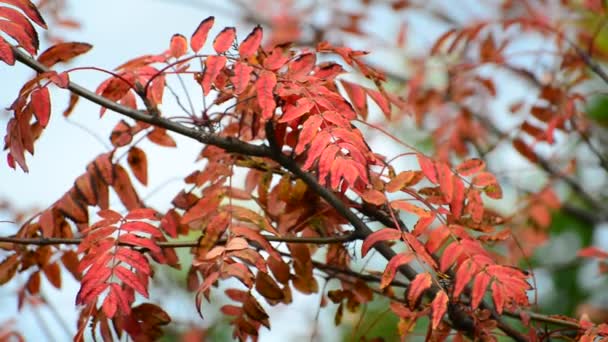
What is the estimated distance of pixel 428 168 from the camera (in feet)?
5.79

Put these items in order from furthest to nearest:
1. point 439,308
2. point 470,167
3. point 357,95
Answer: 1. point 357,95
2. point 470,167
3. point 439,308

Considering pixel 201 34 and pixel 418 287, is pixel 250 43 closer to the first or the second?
pixel 201 34

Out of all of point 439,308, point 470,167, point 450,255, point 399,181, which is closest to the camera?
point 439,308

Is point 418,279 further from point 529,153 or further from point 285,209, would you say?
point 529,153

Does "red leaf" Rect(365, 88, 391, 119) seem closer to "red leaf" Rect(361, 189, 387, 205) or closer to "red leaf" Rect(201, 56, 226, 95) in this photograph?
"red leaf" Rect(361, 189, 387, 205)

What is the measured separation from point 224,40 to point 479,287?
0.68 m

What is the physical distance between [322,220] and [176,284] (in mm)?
2516

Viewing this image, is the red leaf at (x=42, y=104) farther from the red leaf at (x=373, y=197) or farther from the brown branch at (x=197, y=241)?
the red leaf at (x=373, y=197)

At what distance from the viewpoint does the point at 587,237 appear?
226 inches

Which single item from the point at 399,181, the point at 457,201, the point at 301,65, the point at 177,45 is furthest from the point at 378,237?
the point at 177,45

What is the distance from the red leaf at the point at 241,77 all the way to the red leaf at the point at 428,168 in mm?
406

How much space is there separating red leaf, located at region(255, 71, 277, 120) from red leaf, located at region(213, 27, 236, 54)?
3.6 inches

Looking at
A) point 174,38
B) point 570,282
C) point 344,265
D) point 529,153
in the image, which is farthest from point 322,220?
point 570,282

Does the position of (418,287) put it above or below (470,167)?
below
